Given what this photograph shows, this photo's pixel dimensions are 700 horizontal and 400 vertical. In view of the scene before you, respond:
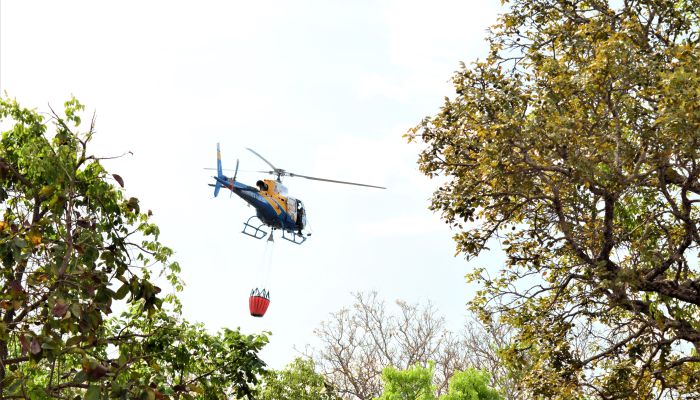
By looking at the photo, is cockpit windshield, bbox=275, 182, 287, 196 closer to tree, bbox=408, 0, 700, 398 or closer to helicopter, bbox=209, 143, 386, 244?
helicopter, bbox=209, 143, 386, 244

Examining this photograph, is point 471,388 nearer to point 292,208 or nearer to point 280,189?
point 292,208

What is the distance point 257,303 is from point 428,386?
18.2 feet

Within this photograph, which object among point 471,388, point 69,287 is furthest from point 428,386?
point 69,287

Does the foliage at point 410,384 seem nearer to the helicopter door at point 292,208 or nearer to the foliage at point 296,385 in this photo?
the foliage at point 296,385

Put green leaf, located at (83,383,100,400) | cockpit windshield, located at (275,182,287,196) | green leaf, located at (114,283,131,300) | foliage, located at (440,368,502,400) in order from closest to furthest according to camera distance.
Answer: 1. green leaf, located at (83,383,100,400)
2. green leaf, located at (114,283,131,300)
3. foliage, located at (440,368,502,400)
4. cockpit windshield, located at (275,182,287,196)

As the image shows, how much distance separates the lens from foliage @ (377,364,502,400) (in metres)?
22.6

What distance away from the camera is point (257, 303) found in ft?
79.4

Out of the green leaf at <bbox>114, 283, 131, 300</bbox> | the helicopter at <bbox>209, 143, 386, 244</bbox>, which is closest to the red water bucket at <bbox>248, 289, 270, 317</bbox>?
the helicopter at <bbox>209, 143, 386, 244</bbox>

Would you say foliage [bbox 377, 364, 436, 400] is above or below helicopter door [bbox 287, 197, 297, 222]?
below

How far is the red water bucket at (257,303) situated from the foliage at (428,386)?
4078mm

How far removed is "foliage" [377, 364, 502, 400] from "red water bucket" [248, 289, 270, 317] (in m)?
4.08

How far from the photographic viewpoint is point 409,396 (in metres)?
23.2

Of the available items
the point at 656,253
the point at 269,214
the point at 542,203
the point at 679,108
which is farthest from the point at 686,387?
the point at 269,214

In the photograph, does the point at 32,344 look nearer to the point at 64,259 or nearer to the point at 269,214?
the point at 64,259
